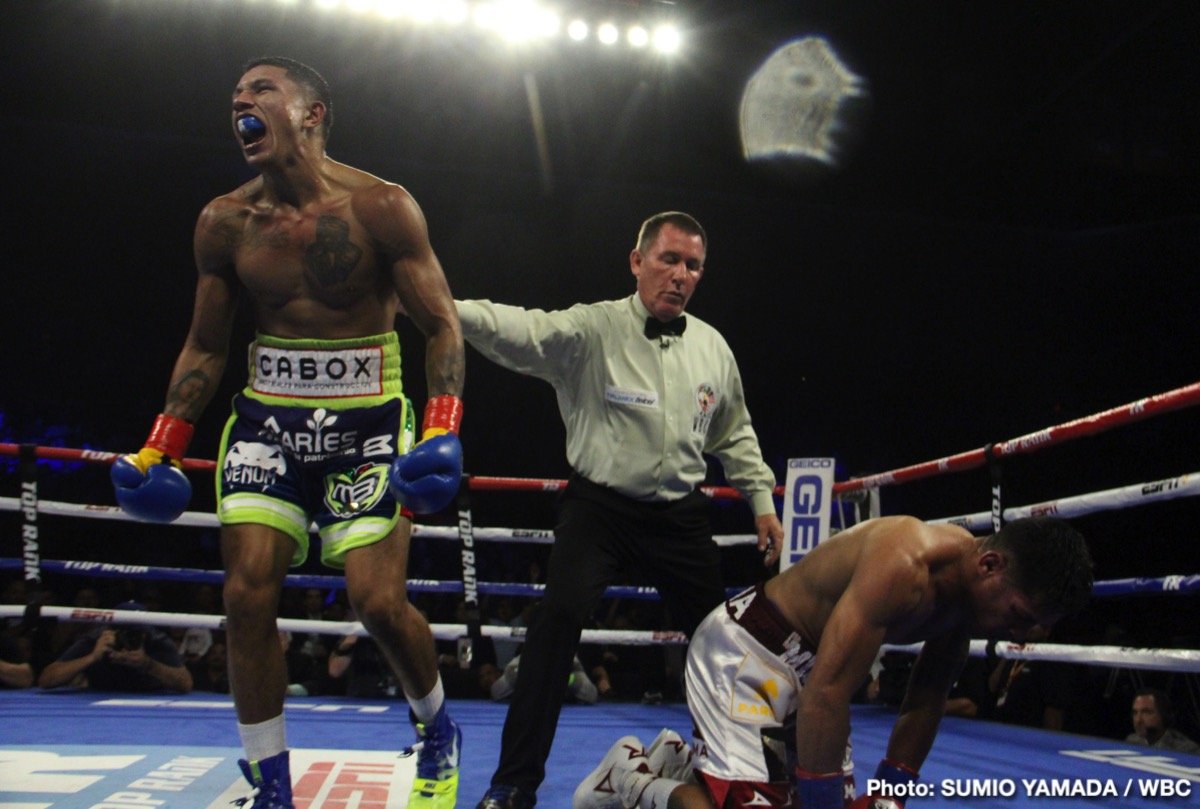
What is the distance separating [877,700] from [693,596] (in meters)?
2.11

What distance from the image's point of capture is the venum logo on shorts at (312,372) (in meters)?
1.81

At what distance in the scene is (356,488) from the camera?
180cm

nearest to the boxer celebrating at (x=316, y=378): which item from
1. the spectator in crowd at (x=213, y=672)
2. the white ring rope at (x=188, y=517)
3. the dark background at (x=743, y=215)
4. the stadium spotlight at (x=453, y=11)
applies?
the white ring rope at (x=188, y=517)

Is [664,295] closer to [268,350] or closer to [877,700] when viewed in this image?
[268,350]

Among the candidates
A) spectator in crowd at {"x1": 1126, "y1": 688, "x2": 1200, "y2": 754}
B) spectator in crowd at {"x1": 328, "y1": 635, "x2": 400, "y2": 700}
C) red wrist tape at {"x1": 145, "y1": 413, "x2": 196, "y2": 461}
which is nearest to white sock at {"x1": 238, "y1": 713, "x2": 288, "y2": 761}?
red wrist tape at {"x1": 145, "y1": 413, "x2": 196, "y2": 461}

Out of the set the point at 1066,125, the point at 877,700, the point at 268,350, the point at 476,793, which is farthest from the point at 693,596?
the point at 1066,125

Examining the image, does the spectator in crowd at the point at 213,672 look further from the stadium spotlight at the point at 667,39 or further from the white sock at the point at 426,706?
the stadium spotlight at the point at 667,39

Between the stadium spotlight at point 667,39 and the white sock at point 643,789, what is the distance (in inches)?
A: 207

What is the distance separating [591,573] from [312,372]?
2.41ft

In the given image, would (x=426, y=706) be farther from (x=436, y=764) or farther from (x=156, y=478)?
(x=156, y=478)

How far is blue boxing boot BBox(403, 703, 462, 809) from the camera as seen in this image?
1741 millimetres

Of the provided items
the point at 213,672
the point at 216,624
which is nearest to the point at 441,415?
the point at 216,624

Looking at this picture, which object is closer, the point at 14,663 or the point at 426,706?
the point at 426,706

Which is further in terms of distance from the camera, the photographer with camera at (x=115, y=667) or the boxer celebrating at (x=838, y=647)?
the photographer with camera at (x=115, y=667)
